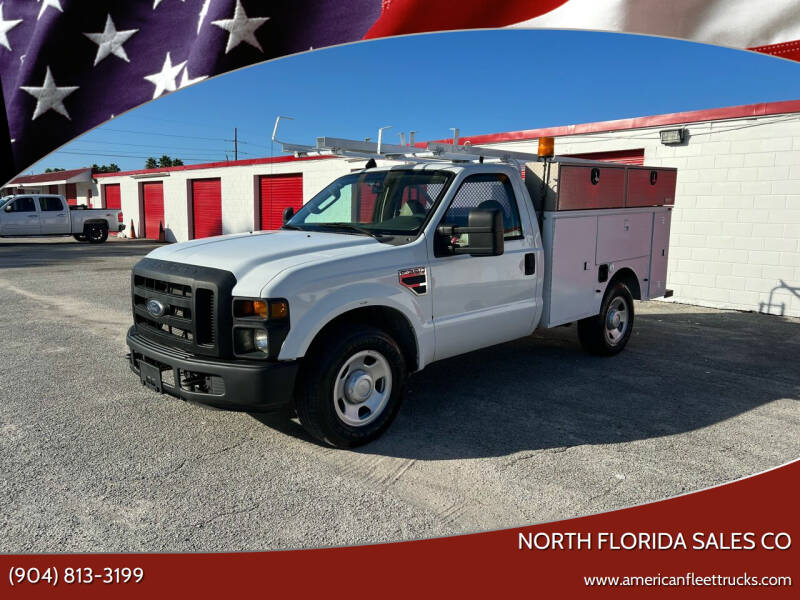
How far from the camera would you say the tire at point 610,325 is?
670 cm

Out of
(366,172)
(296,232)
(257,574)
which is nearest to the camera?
(257,574)

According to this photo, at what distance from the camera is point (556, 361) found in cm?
674

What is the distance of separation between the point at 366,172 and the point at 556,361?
9.71ft

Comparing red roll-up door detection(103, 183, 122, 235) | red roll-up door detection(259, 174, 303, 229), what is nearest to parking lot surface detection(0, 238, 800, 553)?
red roll-up door detection(259, 174, 303, 229)

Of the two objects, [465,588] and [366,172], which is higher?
[366,172]

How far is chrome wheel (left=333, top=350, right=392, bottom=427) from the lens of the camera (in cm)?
418

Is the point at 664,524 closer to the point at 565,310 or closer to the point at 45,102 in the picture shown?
the point at 45,102

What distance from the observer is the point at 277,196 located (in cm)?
2175

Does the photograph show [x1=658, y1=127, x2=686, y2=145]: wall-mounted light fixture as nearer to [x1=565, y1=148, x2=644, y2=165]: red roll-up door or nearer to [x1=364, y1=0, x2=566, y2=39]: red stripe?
[x1=565, y1=148, x2=644, y2=165]: red roll-up door

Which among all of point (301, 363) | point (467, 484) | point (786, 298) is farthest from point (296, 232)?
point (786, 298)

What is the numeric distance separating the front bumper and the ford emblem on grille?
0.30m

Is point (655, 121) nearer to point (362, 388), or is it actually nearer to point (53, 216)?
point (362, 388)

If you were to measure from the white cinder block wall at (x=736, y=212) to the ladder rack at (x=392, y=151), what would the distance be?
5.61m

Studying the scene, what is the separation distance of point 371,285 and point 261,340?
0.86 meters
